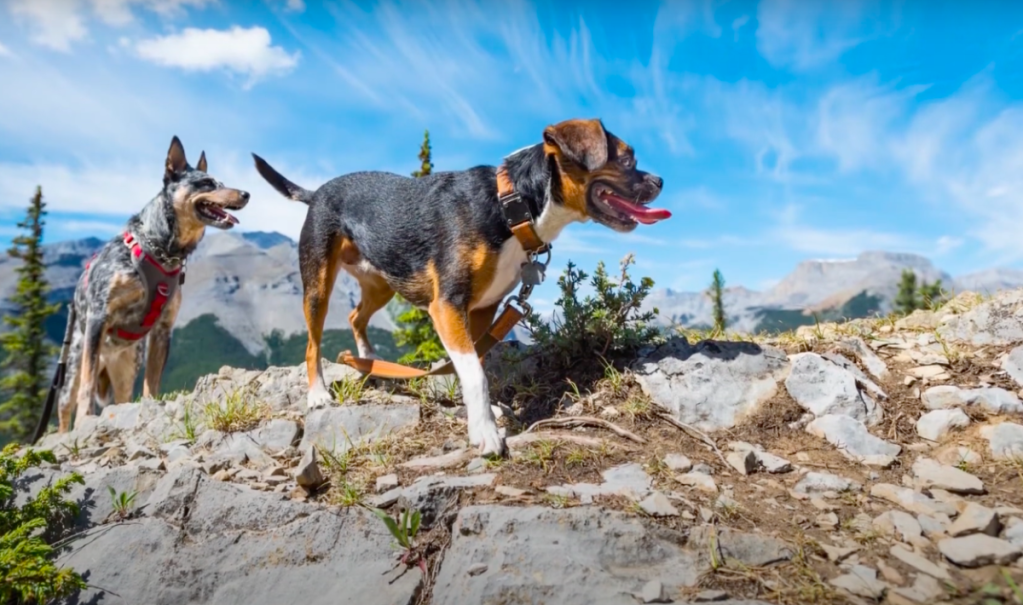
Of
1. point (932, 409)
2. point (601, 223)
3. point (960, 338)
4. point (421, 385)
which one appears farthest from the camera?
point (421, 385)

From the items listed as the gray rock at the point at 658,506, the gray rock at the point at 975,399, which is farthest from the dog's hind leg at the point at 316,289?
the gray rock at the point at 975,399

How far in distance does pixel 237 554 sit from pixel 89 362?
4.29m

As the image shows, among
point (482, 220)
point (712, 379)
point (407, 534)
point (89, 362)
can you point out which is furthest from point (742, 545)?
point (89, 362)

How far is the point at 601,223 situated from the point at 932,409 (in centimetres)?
248

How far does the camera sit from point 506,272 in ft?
15.0

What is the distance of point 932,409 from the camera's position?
4066mm

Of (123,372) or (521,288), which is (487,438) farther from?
(123,372)

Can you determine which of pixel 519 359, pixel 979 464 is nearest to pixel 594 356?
pixel 519 359

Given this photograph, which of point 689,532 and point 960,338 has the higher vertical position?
point 960,338

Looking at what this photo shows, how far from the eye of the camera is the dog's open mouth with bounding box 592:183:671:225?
167 inches

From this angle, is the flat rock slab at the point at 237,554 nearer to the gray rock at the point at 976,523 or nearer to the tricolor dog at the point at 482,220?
the tricolor dog at the point at 482,220

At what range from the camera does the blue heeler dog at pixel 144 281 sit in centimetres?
659

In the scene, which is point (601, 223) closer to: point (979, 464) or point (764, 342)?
point (764, 342)

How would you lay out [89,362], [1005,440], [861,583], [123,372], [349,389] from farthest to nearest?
[123,372] < [89,362] < [349,389] < [1005,440] < [861,583]
